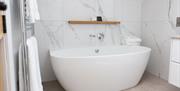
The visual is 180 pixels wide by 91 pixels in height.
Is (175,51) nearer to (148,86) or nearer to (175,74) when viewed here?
(175,74)

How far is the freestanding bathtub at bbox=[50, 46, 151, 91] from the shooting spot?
1.96 meters

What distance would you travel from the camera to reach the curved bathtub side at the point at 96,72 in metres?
1.97

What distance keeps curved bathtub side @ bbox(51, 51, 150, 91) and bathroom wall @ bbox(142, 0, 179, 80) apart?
2.78 feet

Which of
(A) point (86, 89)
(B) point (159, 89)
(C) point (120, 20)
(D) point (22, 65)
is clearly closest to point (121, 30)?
(C) point (120, 20)

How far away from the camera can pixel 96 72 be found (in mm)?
2018

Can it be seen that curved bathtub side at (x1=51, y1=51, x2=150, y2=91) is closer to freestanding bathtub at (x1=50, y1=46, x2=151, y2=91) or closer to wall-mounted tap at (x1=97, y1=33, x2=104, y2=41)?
freestanding bathtub at (x1=50, y1=46, x2=151, y2=91)

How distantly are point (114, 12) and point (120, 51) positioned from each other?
0.86 m

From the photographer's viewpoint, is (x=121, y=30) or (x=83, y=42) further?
(x=121, y=30)

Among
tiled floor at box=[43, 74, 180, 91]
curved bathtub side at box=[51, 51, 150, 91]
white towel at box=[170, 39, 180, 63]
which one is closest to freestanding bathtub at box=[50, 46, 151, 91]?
curved bathtub side at box=[51, 51, 150, 91]

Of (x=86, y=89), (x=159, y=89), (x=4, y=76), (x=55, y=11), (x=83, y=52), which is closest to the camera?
(x=4, y=76)

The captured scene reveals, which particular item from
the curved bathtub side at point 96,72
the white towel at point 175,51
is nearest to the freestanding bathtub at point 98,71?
the curved bathtub side at point 96,72

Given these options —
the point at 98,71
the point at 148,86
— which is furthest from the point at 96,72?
the point at 148,86

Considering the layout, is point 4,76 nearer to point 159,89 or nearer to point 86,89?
point 86,89

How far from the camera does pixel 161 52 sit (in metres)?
2.90
